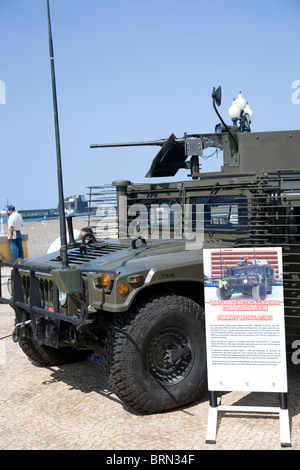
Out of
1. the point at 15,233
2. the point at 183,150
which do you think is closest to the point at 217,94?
the point at 183,150

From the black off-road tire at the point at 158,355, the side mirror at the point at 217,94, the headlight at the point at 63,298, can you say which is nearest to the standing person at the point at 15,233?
the side mirror at the point at 217,94

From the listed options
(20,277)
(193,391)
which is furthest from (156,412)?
(20,277)

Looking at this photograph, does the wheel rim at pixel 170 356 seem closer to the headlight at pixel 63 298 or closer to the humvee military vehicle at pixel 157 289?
the humvee military vehicle at pixel 157 289

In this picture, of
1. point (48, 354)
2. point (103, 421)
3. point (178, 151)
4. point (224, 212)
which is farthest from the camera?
point (178, 151)

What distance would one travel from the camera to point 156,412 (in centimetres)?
417

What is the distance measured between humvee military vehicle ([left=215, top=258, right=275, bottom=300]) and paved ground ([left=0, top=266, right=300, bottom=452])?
0.93m

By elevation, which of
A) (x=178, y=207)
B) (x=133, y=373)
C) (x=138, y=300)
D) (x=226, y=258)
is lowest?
(x=133, y=373)

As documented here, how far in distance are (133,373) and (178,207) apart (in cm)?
185

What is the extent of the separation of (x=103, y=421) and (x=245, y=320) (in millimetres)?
1295

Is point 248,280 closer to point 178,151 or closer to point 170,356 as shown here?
point 170,356

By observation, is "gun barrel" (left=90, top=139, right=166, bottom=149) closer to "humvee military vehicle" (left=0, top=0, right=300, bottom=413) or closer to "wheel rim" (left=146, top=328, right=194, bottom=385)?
"humvee military vehicle" (left=0, top=0, right=300, bottom=413)

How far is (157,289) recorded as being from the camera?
4316mm

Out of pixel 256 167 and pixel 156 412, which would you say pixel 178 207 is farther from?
pixel 156 412

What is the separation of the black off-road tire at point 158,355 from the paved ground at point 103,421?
16 cm
